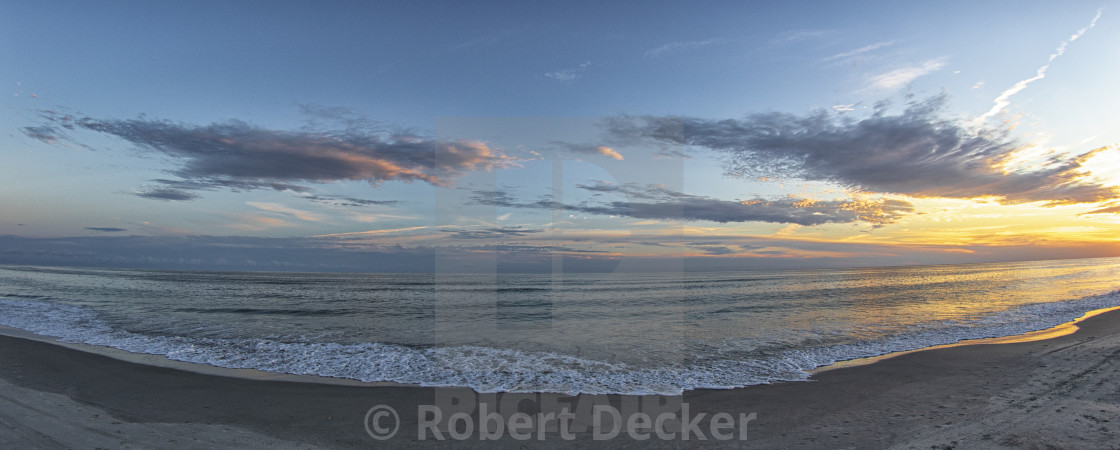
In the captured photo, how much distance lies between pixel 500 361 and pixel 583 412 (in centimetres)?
479

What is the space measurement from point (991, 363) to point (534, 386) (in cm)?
1226

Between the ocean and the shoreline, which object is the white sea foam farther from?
the shoreline

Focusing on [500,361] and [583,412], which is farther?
[500,361]

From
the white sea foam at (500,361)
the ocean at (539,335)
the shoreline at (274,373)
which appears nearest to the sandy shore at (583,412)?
the shoreline at (274,373)

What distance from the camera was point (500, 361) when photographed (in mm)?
12055

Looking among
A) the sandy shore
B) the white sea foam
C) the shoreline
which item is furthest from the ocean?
the sandy shore

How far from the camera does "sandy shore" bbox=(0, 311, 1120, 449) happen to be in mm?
6387

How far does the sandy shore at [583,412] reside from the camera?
6.39 m

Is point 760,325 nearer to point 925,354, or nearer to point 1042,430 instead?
point 925,354

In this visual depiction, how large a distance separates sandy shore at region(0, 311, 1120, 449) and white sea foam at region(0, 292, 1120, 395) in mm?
815

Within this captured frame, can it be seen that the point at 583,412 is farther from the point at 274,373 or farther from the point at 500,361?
the point at 274,373

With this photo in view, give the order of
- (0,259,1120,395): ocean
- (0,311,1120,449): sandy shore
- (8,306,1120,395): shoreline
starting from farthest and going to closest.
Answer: (0,259,1120,395): ocean → (8,306,1120,395): shoreline → (0,311,1120,449): sandy shore

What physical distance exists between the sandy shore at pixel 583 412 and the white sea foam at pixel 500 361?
0.82 meters

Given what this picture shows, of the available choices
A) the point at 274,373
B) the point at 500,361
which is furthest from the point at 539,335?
the point at 274,373
